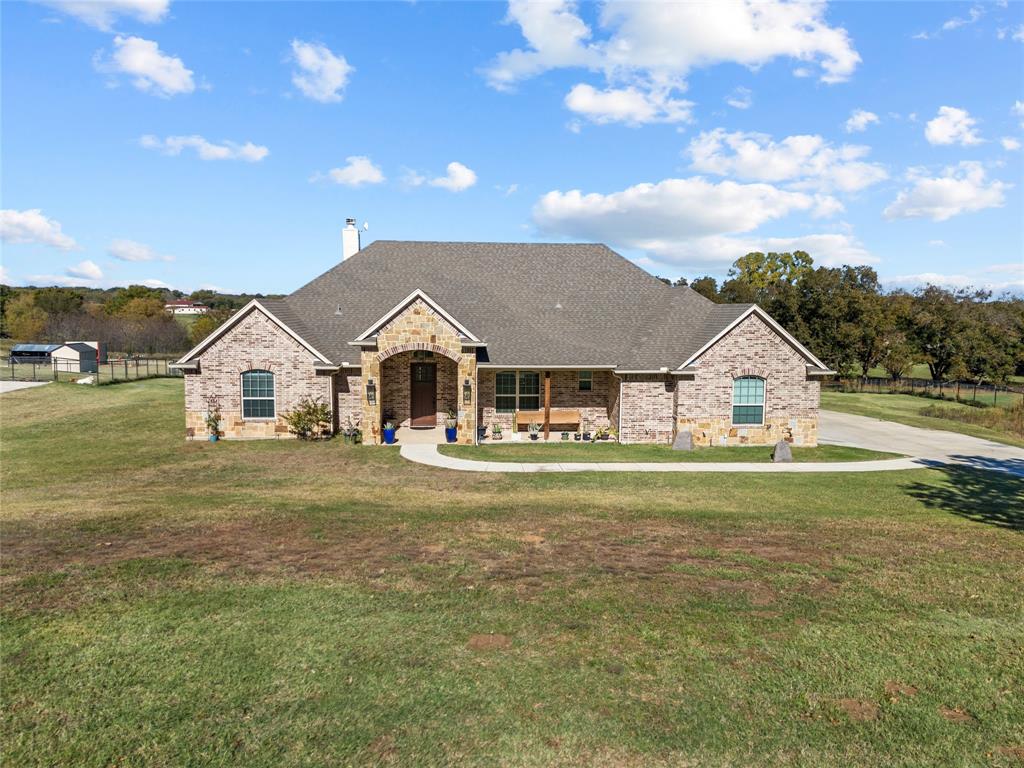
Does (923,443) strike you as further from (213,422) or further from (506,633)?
(213,422)

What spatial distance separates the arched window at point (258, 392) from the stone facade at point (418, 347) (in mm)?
4367

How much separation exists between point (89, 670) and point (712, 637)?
764 centimetres

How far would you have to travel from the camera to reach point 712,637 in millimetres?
7711

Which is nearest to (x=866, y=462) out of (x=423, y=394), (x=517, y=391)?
(x=517, y=391)

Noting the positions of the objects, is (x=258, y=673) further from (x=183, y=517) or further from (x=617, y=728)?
(x=183, y=517)

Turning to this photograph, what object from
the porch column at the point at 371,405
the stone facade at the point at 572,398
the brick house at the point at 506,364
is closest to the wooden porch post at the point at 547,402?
the brick house at the point at 506,364

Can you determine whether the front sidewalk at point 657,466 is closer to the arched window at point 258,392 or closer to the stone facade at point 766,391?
the stone facade at point 766,391

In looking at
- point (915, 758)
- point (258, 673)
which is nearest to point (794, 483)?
point (915, 758)

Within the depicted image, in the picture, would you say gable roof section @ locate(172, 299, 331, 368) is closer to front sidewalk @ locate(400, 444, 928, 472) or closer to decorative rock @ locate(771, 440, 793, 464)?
front sidewalk @ locate(400, 444, 928, 472)

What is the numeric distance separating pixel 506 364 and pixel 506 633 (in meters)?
17.3

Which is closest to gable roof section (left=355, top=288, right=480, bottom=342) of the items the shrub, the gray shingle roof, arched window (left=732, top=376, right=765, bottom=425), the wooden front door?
the gray shingle roof

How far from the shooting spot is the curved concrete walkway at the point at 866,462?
64.3 feet

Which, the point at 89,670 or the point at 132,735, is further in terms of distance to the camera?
the point at 89,670

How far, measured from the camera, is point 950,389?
51.4 metres
